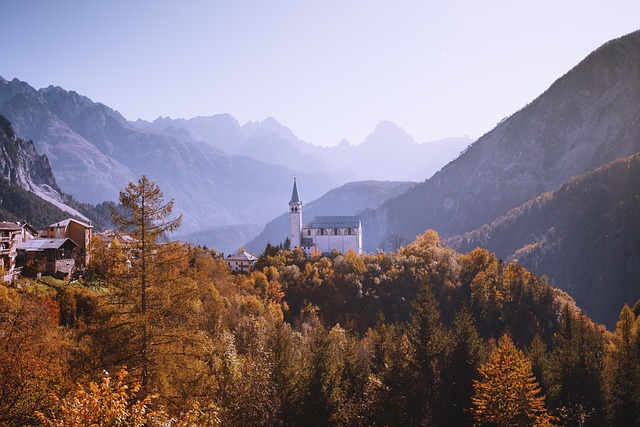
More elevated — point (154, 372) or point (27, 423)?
point (154, 372)

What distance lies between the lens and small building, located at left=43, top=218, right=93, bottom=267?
2367 inches

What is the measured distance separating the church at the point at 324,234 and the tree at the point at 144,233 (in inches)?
3441

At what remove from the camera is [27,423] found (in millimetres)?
18047

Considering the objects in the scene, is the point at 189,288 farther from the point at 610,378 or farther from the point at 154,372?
the point at 610,378

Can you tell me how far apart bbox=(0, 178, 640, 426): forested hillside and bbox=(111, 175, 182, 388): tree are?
0.06m

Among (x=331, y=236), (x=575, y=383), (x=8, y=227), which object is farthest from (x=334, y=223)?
(x=575, y=383)

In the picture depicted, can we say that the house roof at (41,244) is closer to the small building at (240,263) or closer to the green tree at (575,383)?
the small building at (240,263)

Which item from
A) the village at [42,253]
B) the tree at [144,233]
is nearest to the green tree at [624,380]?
the tree at [144,233]

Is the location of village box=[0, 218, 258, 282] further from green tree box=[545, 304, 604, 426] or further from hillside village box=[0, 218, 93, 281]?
green tree box=[545, 304, 604, 426]

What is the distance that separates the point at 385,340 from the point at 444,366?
17.4ft

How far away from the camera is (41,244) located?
54.8m

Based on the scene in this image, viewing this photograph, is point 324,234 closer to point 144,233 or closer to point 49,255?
point 49,255

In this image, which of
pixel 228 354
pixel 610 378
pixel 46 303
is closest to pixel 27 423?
pixel 228 354

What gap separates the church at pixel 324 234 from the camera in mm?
109125
